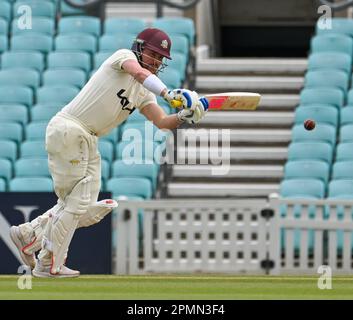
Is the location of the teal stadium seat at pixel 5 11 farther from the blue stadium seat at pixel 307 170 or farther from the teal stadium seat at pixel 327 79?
the blue stadium seat at pixel 307 170

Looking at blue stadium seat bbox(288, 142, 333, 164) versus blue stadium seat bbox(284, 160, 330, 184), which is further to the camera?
blue stadium seat bbox(288, 142, 333, 164)

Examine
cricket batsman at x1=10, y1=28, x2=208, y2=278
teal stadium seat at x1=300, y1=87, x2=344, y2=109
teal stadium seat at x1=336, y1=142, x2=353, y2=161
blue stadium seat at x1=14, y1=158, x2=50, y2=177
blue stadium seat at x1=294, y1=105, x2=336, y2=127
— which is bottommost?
cricket batsman at x1=10, y1=28, x2=208, y2=278

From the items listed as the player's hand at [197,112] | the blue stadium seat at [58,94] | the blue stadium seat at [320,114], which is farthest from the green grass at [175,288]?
the blue stadium seat at [58,94]

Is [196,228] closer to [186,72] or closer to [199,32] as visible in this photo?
[186,72]

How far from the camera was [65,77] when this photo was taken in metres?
15.1

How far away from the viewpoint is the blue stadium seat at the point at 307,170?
13.6m

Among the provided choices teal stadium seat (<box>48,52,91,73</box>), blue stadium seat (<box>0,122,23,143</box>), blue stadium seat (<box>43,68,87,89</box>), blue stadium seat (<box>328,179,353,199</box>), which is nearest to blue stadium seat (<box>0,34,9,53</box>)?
teal stadium seat (<box>48,52,91,73</box>)

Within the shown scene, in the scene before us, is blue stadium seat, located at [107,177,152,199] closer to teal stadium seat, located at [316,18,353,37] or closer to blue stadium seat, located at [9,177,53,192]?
blue stadium seat, located at [9,177,53,192]

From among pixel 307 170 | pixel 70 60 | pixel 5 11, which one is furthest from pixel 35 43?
pixel 307 170

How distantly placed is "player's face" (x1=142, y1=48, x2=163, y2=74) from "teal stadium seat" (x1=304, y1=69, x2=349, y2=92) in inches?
232

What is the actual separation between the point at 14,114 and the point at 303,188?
11.2 ft

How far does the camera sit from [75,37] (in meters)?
15.6

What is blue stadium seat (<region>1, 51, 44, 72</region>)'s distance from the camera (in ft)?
50.6

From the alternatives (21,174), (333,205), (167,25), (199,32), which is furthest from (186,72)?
(333,205)
